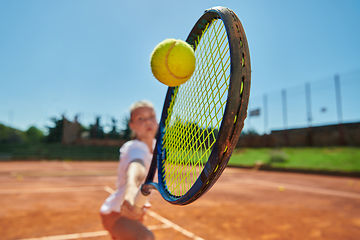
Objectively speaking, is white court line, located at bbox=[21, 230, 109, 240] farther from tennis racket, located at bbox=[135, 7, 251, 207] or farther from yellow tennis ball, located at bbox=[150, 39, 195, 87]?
yellow tennis ball, located at bbox=[150, 39, 195, 87]

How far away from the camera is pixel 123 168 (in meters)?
1.96

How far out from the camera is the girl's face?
2.23 metres

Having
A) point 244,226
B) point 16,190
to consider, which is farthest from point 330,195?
point 16,190

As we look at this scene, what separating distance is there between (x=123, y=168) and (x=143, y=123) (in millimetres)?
445

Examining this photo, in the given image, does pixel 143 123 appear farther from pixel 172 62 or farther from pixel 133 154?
pixel 172 62

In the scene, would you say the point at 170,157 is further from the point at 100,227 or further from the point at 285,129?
the point at 285,129

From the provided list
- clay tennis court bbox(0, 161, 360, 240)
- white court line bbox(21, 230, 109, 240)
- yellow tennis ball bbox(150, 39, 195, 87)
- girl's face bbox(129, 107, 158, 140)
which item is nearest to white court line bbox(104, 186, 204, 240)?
clay tennis court bbox(0, 161, 360, 240)

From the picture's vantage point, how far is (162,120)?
2016mm

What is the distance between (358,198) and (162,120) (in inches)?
265

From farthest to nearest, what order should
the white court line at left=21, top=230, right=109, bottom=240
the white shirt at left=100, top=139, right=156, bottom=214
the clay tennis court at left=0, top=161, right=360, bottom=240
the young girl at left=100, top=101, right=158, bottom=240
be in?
the clay tennis court at left=0, top=161, right=360, bottom=240 < the white court line at left=21, top=230, right=109, bottom=240 < the white shirt at left=100, top=139, right=156, bottom=214 < the young girl at left=100, top=101, right=158, bottom=240

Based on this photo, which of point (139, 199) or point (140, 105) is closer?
point (139, 199)

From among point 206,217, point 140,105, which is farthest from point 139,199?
point 206,217

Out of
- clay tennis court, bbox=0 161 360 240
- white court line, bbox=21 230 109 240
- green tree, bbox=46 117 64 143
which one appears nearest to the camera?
white court line, bbox=21 230 109 240

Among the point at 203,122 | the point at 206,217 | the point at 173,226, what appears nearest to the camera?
the point at 203,122
